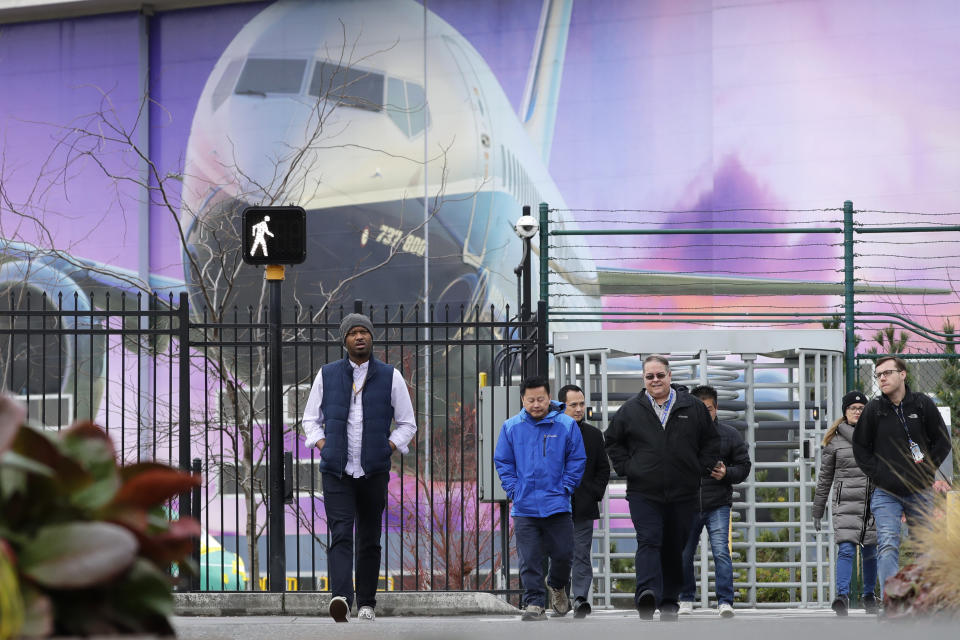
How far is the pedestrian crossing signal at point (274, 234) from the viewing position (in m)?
9.37

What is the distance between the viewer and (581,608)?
995 centimetres

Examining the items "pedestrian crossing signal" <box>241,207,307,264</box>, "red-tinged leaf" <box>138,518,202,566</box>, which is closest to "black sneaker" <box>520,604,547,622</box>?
"pedestrian crossing signal" <box>241,207,307,264</box>

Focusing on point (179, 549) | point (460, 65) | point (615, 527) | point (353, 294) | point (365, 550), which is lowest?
point (615, 527)

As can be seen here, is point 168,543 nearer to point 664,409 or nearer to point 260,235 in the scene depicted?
point 664,409

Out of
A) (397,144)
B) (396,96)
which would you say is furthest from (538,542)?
(397,144)

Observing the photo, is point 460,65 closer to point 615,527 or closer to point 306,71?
point 306,71

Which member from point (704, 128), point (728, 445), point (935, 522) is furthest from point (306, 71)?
point (935, 522)

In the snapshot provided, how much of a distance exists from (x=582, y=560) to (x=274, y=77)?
24677 millimetres

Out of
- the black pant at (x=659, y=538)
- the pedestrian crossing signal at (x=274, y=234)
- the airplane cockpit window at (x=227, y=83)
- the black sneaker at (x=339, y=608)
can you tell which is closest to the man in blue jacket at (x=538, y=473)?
the black pant at (x=659, y=538)

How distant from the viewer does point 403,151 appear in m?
31.9

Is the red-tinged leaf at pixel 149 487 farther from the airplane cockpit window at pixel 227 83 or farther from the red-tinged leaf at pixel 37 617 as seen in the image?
the airplane cockpit window at pixel 227 83

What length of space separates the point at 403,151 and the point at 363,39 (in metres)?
2.93

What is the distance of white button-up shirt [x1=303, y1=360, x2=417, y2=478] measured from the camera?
819 cm

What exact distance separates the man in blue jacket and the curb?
111 centimetres
